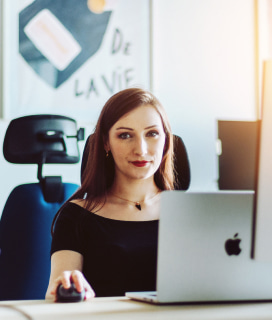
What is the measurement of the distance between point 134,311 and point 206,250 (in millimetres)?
171

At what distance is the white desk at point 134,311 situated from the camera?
85cm

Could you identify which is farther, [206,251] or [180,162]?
[180,162]

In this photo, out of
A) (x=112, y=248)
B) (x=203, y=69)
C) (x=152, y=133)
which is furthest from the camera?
(x=203, y=69)

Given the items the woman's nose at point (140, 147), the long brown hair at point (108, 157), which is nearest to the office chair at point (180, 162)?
the long brown hair at point (108, 157)

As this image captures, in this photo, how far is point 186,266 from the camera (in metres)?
0.92

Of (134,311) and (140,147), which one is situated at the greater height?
(140,147)

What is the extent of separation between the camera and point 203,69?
124 inches

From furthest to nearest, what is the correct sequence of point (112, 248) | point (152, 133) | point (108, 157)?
point (108, 157) → point (152, 133) → point (112, 248)

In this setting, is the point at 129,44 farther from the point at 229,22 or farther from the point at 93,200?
the point at 93,200

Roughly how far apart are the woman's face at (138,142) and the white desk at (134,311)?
0.67m

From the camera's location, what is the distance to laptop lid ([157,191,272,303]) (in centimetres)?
92

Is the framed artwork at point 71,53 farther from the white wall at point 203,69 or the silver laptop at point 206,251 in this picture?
the silver laptop at point 206,251

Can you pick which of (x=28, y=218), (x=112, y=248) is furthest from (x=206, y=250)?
(x=28, y=218)

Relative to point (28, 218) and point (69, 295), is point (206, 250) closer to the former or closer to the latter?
point (69, 295)
